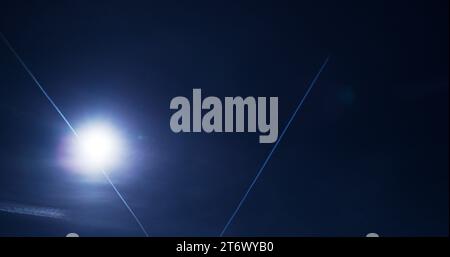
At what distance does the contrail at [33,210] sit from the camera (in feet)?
14.2

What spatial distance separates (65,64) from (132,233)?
5.63ft

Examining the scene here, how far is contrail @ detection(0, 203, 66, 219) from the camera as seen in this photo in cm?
433

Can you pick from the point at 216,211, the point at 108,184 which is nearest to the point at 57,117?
the point at 108,184

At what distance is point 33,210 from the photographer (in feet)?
14.3

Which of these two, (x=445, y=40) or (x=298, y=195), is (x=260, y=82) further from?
(x=445, y=40)

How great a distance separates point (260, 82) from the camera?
4.51 metres

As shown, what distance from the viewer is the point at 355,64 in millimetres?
4480

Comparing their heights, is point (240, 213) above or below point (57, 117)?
below

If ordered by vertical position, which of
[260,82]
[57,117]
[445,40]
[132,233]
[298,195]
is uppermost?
[445,40]

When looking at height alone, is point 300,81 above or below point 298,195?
above

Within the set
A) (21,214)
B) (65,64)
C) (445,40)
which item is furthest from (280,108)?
(21,214)

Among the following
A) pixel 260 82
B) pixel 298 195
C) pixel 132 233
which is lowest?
pixel 132 233

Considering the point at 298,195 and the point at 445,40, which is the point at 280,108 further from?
the point at 445,40

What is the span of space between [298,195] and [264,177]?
37cm
